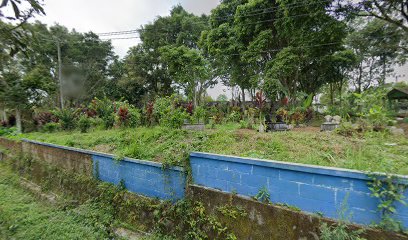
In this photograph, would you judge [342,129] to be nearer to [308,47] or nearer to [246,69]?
[308,47]

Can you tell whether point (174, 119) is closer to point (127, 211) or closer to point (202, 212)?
point (127, 211)

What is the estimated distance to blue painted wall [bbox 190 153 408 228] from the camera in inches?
86.9

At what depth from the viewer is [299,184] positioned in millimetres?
2602

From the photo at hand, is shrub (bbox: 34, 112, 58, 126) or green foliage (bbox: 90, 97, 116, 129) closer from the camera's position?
green foliage (bbox: 90, 97, 116, 129)

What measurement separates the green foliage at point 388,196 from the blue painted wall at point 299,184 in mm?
49

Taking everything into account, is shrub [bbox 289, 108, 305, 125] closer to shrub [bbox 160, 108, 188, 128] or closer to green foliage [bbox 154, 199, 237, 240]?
shrub [bbox 160, 108, 188, 128]

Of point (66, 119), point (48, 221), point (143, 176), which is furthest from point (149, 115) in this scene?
point (66, 119)

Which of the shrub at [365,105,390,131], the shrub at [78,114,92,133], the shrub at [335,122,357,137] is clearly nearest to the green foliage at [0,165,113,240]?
the shrub at [78,114,92,133]

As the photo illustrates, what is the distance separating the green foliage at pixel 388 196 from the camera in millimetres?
1994

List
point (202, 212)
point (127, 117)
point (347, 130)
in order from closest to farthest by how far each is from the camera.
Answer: point (202, 212), point (347, 130), point (127, 117)

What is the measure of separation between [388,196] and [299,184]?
791 millimetres

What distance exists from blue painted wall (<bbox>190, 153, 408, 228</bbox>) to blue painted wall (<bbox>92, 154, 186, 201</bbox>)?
1.74 feet

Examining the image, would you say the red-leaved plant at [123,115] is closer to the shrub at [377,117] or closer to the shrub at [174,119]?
the shrub at [174,119]

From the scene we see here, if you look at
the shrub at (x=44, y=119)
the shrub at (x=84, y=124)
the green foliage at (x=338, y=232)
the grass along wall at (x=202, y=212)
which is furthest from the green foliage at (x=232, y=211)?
the shrub at (x=44, y=119)
